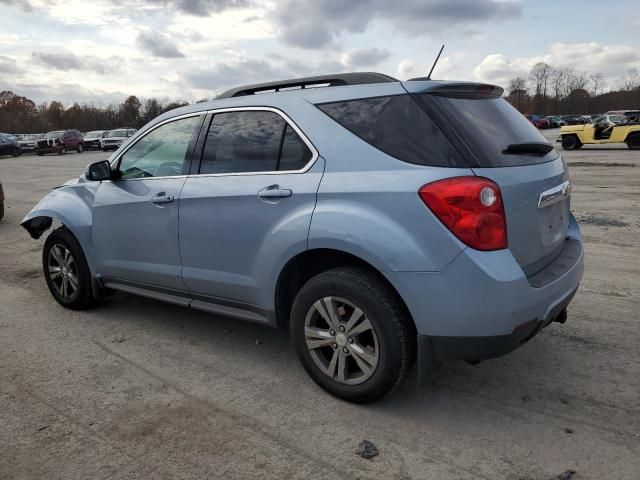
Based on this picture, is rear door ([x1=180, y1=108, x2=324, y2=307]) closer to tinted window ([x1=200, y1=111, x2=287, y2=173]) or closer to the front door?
tinted window ([x1=200, y1=111, x2=287, y2=173])

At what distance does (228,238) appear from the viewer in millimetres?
3453

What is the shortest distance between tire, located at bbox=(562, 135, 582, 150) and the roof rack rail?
78.0ft

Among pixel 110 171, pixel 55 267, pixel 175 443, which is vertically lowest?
pixel 175 443

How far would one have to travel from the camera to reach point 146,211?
3975 mm

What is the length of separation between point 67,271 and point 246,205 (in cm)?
232

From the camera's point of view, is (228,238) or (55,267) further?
(55,267)

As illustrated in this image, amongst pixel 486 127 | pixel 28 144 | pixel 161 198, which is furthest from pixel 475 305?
pixel 28 144

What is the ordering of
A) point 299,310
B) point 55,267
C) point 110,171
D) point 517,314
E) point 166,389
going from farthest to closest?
point 55,267
point 110,171
point 166,389
point 299,310
point 517,314

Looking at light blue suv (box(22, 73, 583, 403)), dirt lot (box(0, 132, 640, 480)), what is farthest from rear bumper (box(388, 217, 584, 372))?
dirt lot (box(0, 132, 640, 480))

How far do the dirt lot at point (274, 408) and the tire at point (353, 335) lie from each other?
0.60ft

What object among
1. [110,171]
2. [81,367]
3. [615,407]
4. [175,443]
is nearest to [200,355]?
[81,367]

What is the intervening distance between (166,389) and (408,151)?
6.79 feet

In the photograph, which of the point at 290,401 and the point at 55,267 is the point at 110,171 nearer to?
the point at 55,267

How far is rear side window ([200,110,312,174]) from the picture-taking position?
128 inches
